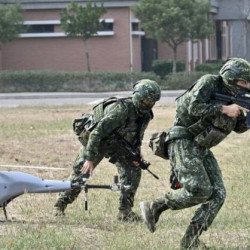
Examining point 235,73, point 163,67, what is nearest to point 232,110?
point 235,73

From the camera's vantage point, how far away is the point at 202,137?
8.19m

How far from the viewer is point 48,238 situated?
8.36 metres

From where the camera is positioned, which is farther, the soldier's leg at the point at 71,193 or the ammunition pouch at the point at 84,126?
the soldier's leg at the point at 71,193

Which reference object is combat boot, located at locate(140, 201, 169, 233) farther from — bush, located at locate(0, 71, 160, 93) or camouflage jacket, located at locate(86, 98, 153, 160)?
bush, located at locate(0, 71, 160, 93)

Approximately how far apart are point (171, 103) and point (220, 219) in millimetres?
20105

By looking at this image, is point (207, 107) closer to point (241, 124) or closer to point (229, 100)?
point (229, 100)

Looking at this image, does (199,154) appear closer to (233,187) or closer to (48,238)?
(48,238)

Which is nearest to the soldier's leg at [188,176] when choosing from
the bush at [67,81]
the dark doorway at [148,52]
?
the bush at [67,81]

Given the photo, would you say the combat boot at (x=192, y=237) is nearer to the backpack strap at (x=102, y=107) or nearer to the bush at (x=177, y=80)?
the backpack strap at (x=102, y=107)

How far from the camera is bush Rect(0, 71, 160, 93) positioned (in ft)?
126

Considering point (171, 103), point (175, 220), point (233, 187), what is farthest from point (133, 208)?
point (171, 103)

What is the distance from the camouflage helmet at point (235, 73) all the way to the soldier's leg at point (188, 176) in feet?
1.98

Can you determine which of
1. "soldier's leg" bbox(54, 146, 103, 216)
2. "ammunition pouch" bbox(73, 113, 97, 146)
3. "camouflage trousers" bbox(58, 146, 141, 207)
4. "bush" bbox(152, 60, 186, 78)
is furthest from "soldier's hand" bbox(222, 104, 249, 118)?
"bush" bbox(152, 60, 186, 78)

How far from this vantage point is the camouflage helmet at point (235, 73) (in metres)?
8.05
